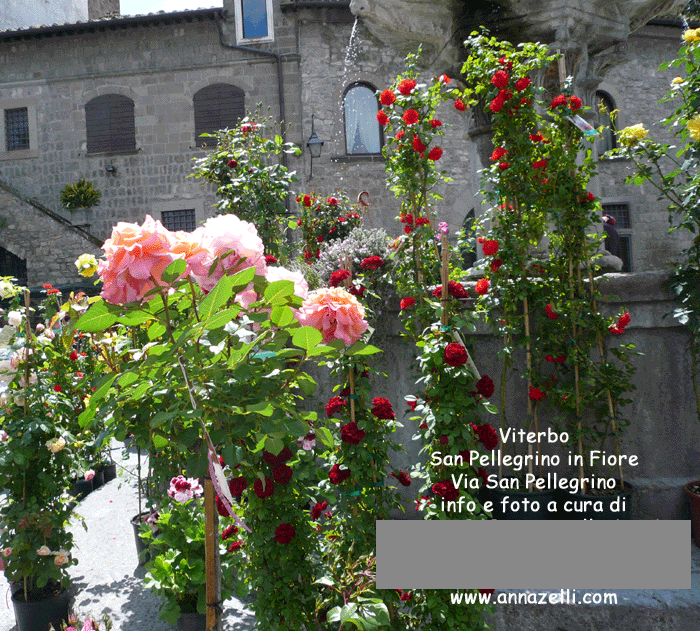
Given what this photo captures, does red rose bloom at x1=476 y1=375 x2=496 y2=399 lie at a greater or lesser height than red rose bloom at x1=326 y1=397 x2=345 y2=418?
greater

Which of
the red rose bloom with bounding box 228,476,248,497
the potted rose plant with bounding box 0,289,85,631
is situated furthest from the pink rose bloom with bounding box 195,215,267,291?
the potted rose plant with bounding box 0,289,85,631

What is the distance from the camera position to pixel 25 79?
534 inches

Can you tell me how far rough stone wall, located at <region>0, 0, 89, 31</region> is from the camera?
A: 1627cm

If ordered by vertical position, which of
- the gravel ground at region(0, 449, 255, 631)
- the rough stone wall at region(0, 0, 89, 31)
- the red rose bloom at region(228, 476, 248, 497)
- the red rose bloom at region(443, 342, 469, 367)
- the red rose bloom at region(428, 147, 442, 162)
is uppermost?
the rough stone wall at region(0, 0, 89, 31)

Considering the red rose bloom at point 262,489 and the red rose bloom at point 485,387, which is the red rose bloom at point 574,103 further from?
the red rose bloom at point 262,489

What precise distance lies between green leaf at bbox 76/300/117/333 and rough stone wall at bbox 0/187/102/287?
12.0 metres

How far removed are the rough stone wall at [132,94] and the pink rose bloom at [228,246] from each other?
1214 cm

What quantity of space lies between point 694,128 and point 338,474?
2.50 m

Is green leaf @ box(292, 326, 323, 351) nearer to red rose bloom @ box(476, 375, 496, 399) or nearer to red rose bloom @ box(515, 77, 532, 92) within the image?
red rose bloom @ box(476, 375, 496, 399)

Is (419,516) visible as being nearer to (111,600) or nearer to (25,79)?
(111,600)

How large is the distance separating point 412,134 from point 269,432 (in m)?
2.27

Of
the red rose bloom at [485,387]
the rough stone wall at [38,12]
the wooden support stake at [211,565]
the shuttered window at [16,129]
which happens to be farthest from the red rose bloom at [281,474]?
the rough stone wall at [38,12]

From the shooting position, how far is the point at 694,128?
3092mm

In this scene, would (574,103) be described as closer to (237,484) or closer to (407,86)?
(407,86)
